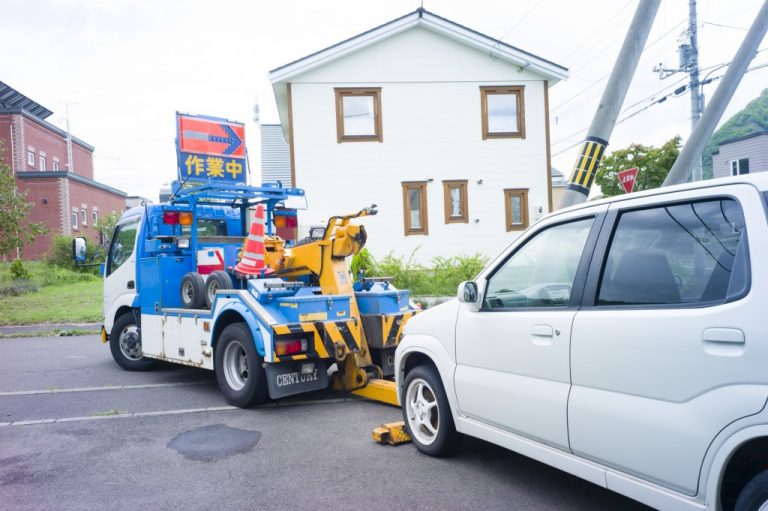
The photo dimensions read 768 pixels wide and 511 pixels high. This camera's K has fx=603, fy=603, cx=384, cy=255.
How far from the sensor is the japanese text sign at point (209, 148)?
30.1 feet

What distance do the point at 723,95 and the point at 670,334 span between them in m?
7.09

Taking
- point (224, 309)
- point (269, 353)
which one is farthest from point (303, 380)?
point (224, 309)

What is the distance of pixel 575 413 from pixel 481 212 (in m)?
16.7

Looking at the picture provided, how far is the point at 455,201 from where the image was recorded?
65.6 feet

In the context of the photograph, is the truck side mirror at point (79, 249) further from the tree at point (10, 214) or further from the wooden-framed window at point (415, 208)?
the tree at point (10, 214)

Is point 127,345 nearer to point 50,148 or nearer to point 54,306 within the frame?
point 54,306

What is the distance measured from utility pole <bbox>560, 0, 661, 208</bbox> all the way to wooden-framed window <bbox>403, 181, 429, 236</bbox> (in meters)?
12.0

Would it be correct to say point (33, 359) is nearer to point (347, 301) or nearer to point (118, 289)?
point (118, 289)

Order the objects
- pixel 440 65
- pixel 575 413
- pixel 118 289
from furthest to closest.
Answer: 1. pixel 440 65
2. pixel 118 289
3. pixel 575 413

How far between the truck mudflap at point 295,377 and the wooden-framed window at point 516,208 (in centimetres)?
1422

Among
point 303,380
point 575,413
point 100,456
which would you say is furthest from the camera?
point 303,380

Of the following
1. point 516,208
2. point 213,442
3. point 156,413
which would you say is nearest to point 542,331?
point 213,442

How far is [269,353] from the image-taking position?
627 centimetres

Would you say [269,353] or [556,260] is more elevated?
[556,260]
